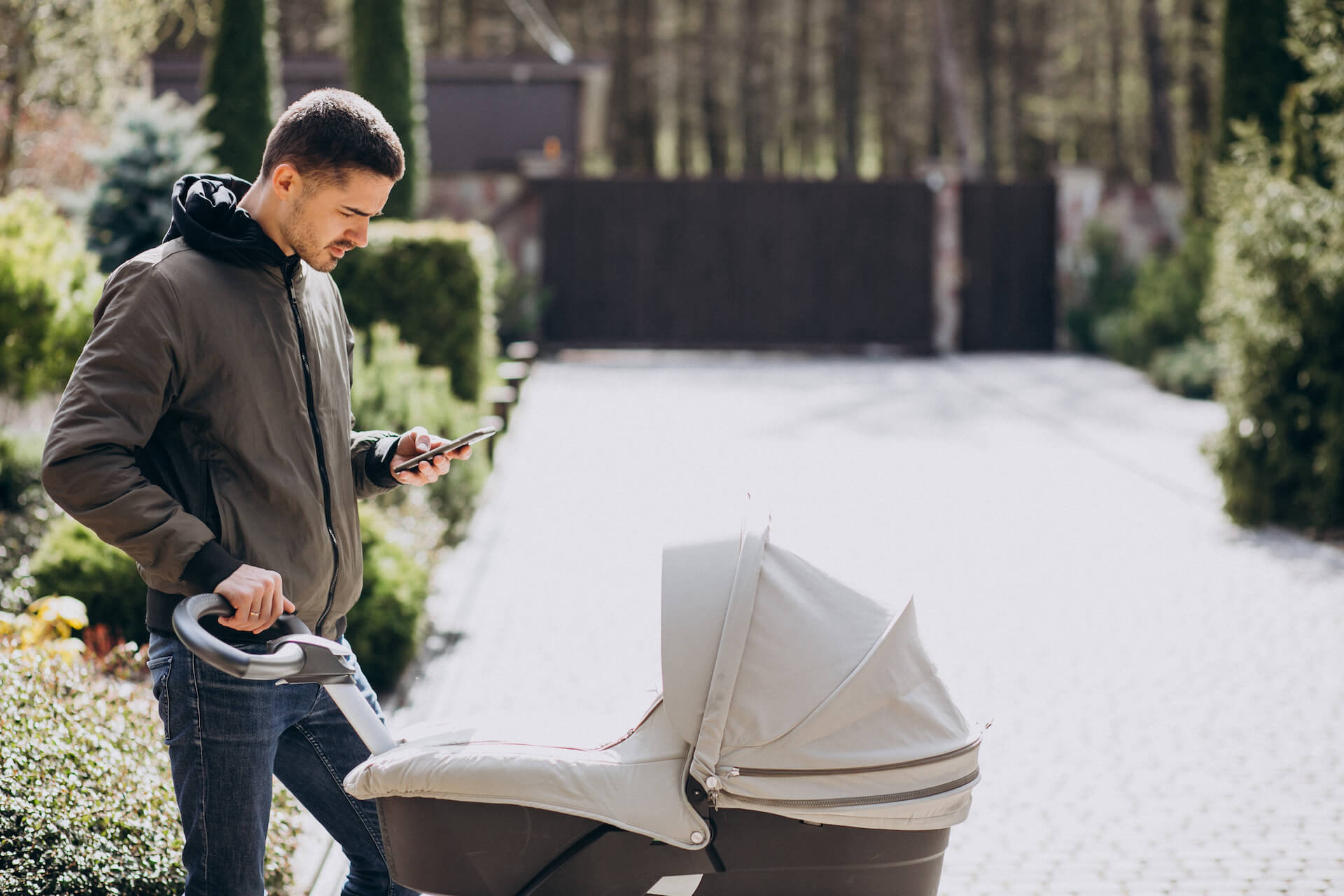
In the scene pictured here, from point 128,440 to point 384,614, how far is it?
11.8 feet

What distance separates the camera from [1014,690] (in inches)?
225

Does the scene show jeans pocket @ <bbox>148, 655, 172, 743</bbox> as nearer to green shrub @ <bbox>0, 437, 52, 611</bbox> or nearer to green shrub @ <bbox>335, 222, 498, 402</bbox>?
green shrub @ <bbox>0, 437, 52, 611</bbox>

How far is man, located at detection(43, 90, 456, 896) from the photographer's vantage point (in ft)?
7.14

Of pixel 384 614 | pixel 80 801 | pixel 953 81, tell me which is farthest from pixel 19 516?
pixel 953 81

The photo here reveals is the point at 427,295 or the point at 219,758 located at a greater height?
the point at 427,295

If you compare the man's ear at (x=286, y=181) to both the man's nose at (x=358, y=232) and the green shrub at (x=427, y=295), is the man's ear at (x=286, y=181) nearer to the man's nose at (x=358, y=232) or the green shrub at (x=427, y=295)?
the man's nose at (x=358, y=232)

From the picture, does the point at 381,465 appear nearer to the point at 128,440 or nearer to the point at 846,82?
the point at 128,440

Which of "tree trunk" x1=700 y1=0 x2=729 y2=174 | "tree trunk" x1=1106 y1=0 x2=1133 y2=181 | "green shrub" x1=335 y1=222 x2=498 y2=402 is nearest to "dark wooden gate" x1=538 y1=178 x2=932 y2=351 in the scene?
"green shrub" x1=335 y1=222 x2=498 y2=402

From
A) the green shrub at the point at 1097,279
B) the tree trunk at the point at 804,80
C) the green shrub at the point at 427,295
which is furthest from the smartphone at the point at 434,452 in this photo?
the tree trunk at the point at 804,80

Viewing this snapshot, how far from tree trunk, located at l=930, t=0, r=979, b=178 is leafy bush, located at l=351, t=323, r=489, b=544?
26.4 metres

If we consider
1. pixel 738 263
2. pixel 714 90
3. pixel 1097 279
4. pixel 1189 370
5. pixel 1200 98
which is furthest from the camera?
pixel 714 90

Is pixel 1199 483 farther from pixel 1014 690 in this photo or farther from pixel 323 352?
pixel 323 352

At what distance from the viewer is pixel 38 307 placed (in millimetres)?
7758

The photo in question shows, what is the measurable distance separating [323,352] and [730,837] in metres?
1.22
